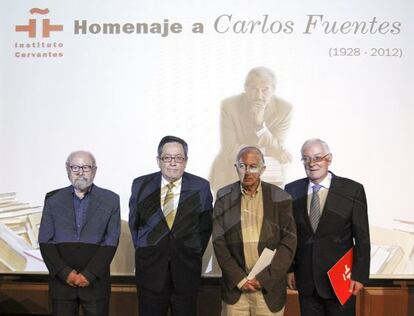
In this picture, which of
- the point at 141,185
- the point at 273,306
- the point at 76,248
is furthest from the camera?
the point at 141,185

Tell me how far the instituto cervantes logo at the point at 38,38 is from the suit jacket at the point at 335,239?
2313 millimetres

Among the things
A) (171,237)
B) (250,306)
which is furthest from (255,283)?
(171,237)

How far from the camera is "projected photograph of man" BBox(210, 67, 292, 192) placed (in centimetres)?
315

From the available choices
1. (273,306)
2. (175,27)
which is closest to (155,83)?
(175,27)

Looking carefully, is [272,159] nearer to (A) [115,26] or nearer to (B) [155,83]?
(B) [155,83]

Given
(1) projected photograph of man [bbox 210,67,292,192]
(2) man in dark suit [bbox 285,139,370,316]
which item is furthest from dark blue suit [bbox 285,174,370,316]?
(1) projected photograph of man [bbox 210,67,292,192]

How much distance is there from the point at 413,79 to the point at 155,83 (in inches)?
75.6

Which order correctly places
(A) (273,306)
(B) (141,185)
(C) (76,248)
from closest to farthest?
(A) (273,306)
(C) (76,248)
(B) (141,185)

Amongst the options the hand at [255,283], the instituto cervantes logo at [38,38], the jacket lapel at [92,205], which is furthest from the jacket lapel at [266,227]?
the instituto cervantes logo at [38,38]

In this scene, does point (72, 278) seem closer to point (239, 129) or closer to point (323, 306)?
point (323, 306)

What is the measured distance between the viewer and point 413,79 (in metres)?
→ 3.10

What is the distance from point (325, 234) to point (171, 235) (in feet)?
2.85

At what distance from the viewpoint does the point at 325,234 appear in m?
2.26

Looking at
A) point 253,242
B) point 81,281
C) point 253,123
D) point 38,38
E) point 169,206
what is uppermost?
point 38,38
